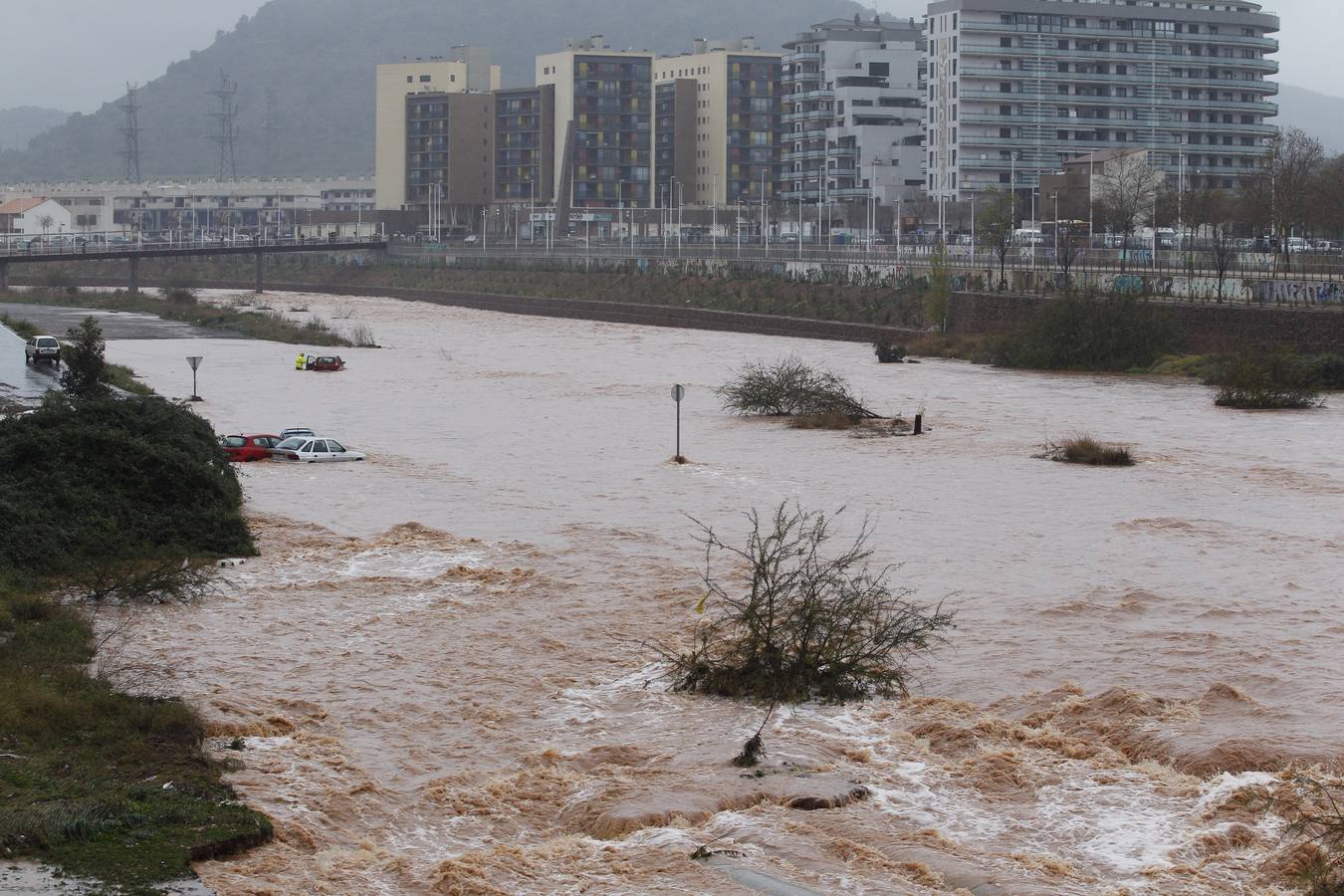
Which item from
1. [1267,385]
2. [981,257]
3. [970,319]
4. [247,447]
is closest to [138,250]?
[981,257]

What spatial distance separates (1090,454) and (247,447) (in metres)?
19.0

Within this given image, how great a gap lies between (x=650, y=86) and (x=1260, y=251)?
10190cm

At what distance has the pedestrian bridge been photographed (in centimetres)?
11512

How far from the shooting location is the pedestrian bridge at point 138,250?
115 metres

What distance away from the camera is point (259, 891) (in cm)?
1501

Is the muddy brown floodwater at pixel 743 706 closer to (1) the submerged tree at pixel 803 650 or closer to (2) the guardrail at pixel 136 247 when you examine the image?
(1) the submerged tree at pixel 803 650

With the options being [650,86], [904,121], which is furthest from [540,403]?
[650,86]

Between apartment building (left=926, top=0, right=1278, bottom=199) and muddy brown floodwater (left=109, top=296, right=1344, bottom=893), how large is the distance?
83.1 meters

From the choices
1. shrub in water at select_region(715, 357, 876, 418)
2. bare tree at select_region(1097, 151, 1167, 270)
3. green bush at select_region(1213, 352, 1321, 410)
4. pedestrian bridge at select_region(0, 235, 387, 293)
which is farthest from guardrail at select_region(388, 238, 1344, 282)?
shrub in water at select_region(715, 357, 876, 418)

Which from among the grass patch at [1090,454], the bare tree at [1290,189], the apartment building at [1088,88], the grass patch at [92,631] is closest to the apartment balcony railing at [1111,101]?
the apartment building at [1088,88]

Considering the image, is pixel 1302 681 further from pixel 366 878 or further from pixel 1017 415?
pixel 1017 415

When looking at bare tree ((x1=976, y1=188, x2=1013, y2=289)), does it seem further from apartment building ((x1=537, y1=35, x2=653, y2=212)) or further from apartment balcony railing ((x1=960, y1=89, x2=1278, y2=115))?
apartment building ((x1=537, y1=35, x2=653, y2=212))

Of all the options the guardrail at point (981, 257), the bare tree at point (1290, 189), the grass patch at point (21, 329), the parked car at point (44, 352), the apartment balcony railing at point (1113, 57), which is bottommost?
Answer: the parked car at point (44, 352)

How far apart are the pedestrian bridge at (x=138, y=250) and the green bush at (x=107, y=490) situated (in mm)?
87614
